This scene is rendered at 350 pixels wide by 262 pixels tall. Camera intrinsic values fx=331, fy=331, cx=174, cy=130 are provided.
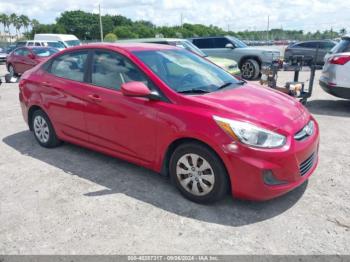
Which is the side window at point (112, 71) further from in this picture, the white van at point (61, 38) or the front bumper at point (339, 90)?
the white van at point (61, 38)

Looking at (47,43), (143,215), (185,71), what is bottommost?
(143,215)

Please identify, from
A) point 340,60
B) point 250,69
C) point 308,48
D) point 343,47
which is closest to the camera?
point 340,60

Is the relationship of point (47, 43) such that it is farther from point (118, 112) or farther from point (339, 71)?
point (118, 112)

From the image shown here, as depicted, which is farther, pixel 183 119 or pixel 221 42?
pixel 221 42

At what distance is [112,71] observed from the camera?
409 centimetres

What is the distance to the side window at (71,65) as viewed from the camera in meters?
4.45

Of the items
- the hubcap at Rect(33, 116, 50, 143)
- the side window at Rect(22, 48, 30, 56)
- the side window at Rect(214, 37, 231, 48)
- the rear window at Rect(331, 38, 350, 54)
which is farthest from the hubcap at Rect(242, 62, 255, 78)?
the hubcap at Rect(33, 116, 50, 143)

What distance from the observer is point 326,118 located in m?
6.93

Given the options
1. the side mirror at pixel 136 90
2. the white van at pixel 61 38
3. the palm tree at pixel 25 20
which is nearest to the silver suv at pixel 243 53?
the side mirror at pixel 136 90

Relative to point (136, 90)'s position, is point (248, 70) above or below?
below

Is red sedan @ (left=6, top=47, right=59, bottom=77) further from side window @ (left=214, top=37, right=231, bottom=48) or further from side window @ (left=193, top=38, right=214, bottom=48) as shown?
side window @ (left=214, top=37, right=231, bottom=48)

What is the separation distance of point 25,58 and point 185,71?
12.7 meters

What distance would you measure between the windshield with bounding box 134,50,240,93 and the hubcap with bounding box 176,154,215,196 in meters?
0.79

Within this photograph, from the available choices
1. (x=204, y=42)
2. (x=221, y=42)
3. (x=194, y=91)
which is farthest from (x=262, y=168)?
(x=204, y=42)
